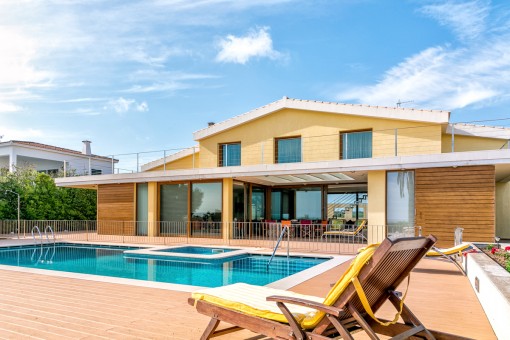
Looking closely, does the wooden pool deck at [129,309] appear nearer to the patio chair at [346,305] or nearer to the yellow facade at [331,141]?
the patio chair at [346,305]

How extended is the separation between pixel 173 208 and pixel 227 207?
295 cm

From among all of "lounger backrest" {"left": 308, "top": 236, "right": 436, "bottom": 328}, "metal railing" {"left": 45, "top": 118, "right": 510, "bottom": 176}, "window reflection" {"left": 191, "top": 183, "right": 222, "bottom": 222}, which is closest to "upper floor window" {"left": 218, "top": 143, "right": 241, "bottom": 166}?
"metal railing" {"left": 45, "top": 118, "right": 510, "bottom": 176}

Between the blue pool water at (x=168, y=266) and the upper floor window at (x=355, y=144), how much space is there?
6.84 meters

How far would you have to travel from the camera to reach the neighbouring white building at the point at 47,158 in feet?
88.9

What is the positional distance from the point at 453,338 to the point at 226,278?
6470 millimetres

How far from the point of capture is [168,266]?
10.7 meters

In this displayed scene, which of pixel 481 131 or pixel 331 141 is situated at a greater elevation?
pixel 481 131

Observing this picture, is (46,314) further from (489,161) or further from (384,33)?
(384,33)

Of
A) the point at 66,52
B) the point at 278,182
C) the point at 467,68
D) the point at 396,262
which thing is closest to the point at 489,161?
the point at 467,68

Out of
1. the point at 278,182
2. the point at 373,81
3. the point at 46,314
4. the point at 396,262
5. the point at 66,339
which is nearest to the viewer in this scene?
the point at 396,262

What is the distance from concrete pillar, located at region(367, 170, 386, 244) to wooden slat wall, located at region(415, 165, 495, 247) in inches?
43.3

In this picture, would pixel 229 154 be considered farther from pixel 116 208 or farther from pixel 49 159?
pixel 49 159

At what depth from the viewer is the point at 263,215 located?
19.6 metres

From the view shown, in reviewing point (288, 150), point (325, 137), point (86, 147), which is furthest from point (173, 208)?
point (86, 147)
